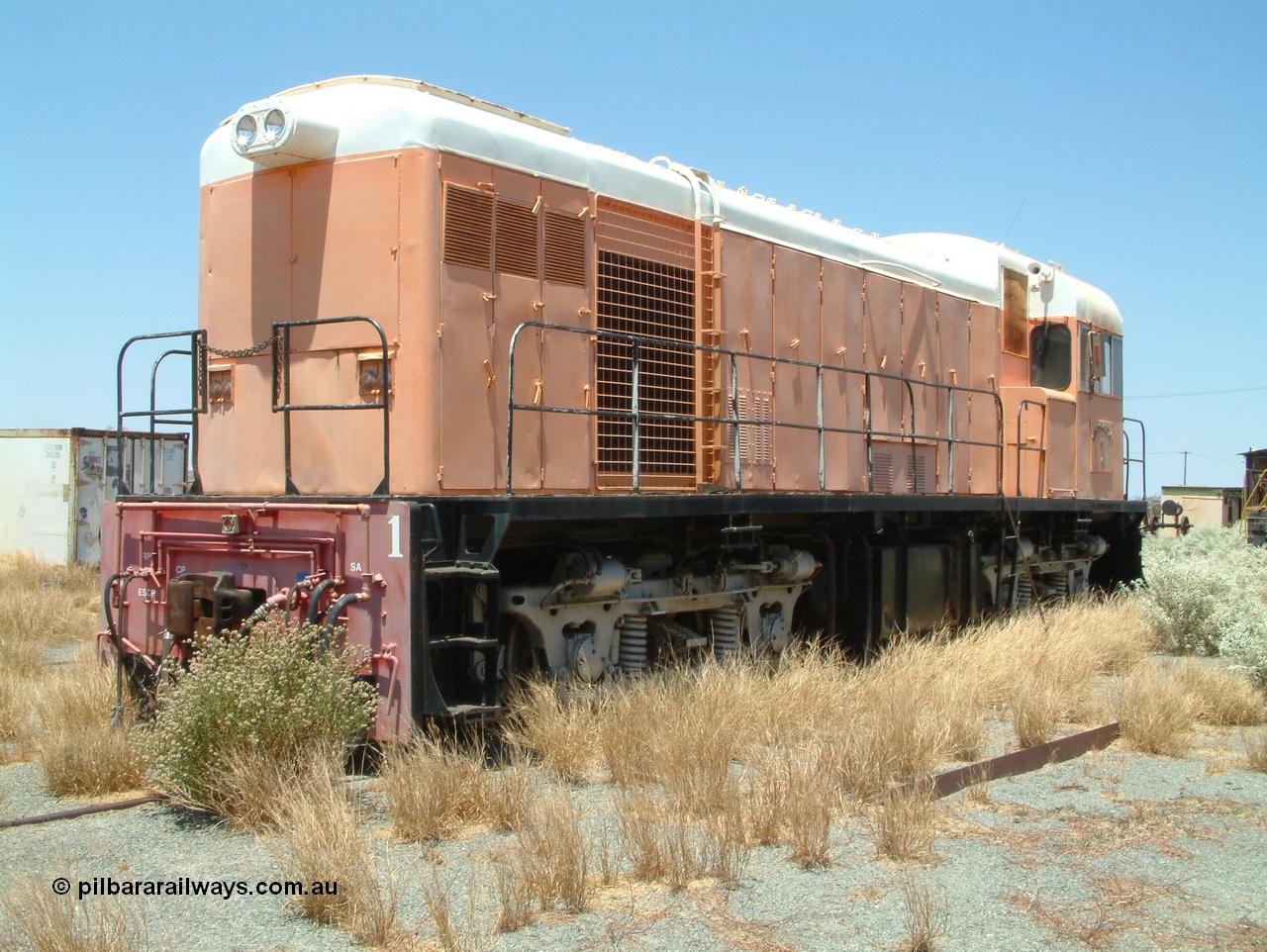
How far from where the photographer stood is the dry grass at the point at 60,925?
3.93 meters

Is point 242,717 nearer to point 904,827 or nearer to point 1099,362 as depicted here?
point 904,827

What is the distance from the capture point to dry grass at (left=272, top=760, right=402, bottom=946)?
14.5ft

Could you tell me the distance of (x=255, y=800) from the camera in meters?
5.94

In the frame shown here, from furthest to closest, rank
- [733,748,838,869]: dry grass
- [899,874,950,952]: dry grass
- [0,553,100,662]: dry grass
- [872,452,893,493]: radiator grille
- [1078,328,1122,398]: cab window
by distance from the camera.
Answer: [1078,328,1122,398]: cab window, [0,553,100,662]: dry grass, [872,452,893,493]: radiator grille, [733,748,838,869]: dry grass, [899,874,950,952]: dry grass

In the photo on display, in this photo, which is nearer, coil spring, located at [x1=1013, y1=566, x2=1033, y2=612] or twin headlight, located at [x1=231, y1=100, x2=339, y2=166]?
twin headlight, located at [x1=231, y1=100, x2=339, y2=166]

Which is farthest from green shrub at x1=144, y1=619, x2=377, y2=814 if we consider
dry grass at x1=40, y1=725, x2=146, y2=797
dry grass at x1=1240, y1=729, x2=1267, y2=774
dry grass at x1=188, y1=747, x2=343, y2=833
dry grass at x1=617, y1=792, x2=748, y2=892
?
dry grass at x1=1240, y1=729, x2=1267, y2=774

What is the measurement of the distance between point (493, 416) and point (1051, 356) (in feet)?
31.1

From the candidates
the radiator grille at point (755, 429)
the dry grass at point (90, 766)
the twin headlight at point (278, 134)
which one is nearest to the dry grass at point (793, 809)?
the dry grass at point (90, 766)

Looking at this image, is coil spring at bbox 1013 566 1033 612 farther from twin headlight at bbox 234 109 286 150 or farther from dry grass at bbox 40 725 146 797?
dry grass at bbox 40 725 146 797

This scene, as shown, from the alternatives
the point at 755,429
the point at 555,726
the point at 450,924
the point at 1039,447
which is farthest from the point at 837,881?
the point at 1039,447

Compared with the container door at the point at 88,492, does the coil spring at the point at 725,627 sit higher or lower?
lower

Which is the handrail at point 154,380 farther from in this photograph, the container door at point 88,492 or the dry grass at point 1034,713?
the container door at point 88,492

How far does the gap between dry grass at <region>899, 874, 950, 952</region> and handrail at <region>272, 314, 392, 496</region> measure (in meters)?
3.77

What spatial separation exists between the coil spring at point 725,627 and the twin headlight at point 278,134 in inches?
187
